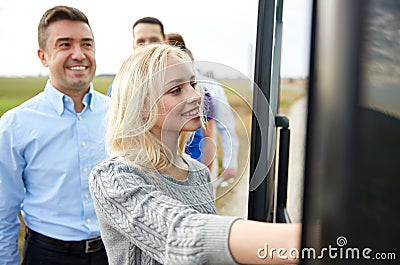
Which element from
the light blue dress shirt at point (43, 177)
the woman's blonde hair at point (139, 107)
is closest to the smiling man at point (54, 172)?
the light blue dress shirt at point (43, 177)

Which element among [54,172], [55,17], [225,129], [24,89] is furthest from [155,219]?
[24,89]

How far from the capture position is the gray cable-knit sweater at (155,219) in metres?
0.87

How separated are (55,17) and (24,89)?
0.70 metres

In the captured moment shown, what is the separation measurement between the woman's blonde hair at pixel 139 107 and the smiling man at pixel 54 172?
953mm

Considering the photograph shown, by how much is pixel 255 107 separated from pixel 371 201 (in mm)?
1244

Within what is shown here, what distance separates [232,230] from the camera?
2.79 ft

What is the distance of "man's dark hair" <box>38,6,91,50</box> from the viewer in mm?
2369

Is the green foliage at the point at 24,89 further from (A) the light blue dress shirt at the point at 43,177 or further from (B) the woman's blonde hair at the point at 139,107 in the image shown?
(B) the woman's blonde hair at the point at 139,107

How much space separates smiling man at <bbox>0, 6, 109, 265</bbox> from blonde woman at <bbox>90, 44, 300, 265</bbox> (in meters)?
0.86

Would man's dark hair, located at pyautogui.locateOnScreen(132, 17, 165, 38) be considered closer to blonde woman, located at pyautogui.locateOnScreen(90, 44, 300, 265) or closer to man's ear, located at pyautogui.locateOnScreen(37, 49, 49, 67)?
man's ear, located at pyautogui.locateOnScreen(37, 49, 49, 67)

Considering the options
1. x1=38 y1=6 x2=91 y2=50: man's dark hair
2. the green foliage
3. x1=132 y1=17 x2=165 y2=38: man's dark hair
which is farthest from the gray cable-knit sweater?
x1=132 y1=17 x2=165 y2=38: man's dark hair

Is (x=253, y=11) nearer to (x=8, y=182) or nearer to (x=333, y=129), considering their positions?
(x=8, y=182)

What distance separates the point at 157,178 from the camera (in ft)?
4.13

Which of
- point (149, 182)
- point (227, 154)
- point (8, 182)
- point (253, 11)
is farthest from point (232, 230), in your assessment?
point (8, 182)
